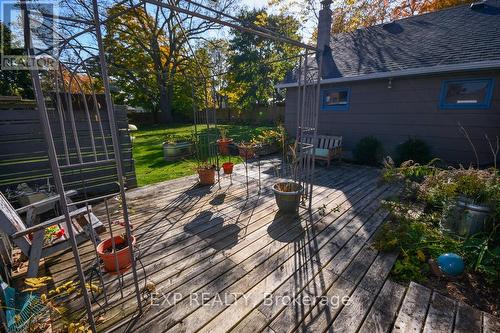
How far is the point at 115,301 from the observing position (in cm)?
214

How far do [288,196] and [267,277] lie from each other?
148cm

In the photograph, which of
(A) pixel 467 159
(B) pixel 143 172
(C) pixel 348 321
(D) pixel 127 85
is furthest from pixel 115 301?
(D) pixel 127 85

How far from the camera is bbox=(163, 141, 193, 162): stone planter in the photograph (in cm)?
802

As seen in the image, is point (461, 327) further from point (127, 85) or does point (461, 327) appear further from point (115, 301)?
point (127, 85)

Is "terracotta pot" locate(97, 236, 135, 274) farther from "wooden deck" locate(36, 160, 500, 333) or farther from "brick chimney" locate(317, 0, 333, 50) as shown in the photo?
"brick chimney" locate(317, 0, 333, 50)

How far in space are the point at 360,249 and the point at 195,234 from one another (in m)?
2.28

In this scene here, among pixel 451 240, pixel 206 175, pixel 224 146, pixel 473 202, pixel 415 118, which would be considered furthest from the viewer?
pixel 224 146

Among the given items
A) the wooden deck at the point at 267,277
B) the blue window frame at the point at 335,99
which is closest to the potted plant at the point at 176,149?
the wooden deck at the point at 267,277

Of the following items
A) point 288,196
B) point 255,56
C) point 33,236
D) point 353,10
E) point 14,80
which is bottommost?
point 288,196

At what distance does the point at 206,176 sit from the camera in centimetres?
527

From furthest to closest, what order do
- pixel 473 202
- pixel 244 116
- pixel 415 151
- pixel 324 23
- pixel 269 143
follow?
pixel 244 116 → pixel 324 23 → pixel 269 143 → pixel 415 151 → pixel 473 202

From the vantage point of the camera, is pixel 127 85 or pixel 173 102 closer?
pixel 127 85

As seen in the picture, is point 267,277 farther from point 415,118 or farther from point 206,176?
point 415,118

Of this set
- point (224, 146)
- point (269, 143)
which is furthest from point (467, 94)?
point (224, 146)
